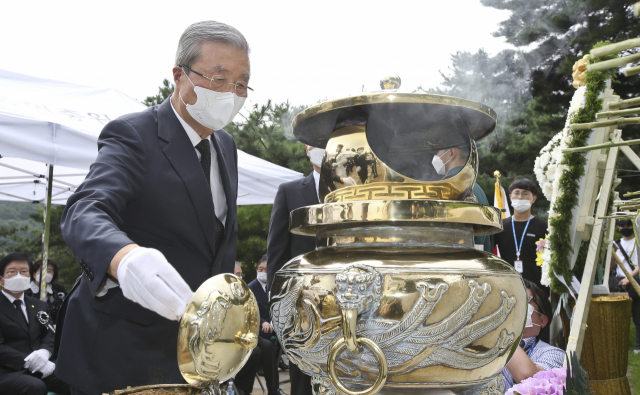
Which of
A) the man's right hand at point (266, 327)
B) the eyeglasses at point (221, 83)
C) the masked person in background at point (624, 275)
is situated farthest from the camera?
the masked person in background at point (624, 275)

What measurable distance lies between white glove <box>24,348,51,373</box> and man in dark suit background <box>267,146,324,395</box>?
219cm

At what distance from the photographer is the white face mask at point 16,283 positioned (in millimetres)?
4301

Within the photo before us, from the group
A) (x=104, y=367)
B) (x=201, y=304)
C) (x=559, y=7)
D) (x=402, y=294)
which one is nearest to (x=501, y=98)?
(x=559, y=7)

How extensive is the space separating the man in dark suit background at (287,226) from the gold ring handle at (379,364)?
1635 millimetres

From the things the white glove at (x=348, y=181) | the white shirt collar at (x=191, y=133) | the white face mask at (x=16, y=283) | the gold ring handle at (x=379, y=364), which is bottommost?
the white face mask at (x=16, y=283)

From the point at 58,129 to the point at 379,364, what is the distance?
3.61 metres

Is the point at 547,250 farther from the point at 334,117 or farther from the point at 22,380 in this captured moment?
the point at 22,380

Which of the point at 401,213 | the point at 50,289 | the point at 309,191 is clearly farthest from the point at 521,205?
the point at 50,289

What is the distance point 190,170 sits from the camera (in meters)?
1.34

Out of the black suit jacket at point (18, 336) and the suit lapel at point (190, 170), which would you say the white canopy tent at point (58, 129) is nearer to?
the black suit jacket at point (18, 336)

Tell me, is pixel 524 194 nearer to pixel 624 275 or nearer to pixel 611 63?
pixel 624 275

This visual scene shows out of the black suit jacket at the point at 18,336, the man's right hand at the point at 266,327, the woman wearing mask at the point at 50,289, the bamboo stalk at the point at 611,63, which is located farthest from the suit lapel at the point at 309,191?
the woman wearing mask at the point at 50,289

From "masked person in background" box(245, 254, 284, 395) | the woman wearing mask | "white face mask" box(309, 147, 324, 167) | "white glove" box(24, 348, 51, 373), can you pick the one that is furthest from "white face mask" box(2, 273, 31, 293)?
"white face mask" box(309, 147, 324, 167)

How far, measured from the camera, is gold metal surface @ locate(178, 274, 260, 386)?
2.34ft
